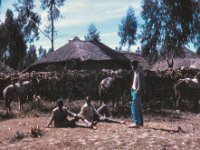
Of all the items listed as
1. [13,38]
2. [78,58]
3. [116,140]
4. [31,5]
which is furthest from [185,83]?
[13,38]

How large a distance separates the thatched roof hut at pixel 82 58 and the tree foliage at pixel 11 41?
16.7 metres

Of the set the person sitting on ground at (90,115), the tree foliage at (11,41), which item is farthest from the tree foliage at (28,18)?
the person sitting on ground at (90,115)

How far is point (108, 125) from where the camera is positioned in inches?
519

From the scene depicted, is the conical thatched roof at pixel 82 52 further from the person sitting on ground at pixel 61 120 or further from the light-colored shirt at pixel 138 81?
the light-colored shirt at pixel 138 81

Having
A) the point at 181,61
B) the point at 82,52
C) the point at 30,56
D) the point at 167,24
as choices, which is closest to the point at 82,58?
the point at 82,52

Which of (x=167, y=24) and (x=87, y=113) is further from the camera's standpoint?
(x=167, y=24)

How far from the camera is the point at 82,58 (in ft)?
85.5

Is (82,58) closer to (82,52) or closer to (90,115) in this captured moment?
(82,52)

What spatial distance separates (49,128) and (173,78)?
1064cm

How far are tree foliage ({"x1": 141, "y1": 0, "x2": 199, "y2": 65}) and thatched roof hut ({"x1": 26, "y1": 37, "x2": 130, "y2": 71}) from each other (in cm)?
629

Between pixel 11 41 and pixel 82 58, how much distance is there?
74.3 ft

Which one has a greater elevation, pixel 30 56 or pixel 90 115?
pixel 30 56

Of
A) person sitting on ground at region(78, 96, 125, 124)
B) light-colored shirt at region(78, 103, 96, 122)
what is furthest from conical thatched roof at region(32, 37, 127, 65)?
light-colored shirt at region(78, 103, 96, 122)

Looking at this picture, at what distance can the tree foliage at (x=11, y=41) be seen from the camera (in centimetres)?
4599
